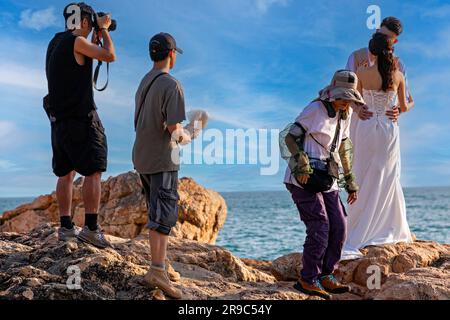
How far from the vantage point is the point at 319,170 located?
15.5ft

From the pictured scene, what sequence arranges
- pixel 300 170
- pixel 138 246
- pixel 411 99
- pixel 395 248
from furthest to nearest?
1. pixel 411 99
2. pixel 395 248
3. pixel 138 246
4. pixel 300 170

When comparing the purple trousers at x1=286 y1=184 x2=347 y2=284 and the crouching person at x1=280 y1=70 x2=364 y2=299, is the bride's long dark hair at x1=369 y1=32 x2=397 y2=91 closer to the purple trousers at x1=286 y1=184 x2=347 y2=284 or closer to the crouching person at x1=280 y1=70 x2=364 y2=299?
the crouching person at x1=280 y1=70 x2=364 y2=299

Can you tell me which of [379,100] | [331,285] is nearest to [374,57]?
[379,100]

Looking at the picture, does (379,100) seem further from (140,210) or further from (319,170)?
(140,210)

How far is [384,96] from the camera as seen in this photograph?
6.66 m

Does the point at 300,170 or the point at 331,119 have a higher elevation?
the point at 331,119

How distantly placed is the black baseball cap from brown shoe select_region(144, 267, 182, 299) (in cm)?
169

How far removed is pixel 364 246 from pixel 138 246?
269cm

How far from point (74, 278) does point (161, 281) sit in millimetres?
687

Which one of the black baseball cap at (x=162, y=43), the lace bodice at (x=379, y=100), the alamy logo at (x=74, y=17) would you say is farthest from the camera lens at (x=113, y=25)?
the lace bodice at (x=379, y=100)

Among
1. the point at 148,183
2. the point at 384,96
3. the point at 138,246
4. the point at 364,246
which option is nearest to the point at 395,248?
the point at 364,246

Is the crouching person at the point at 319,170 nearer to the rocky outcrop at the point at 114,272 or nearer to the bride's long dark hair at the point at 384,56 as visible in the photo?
the rocky outcrop at the point at 114,272
